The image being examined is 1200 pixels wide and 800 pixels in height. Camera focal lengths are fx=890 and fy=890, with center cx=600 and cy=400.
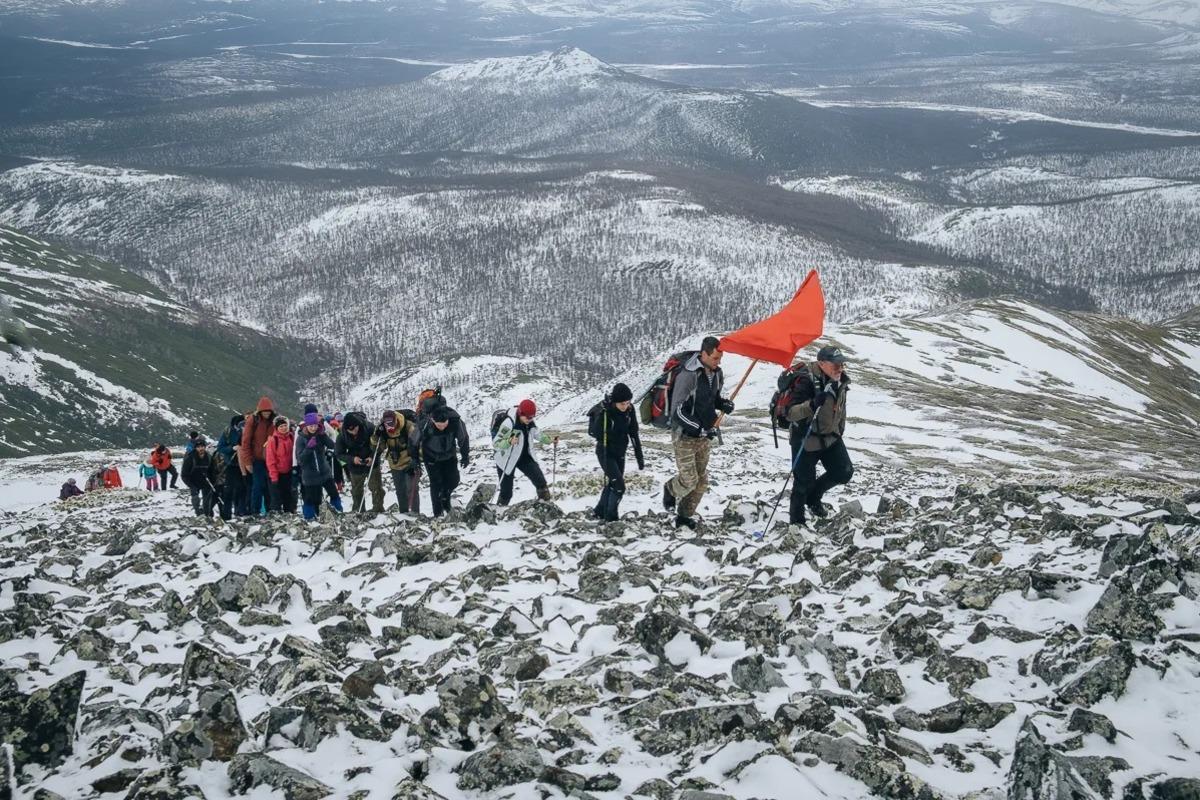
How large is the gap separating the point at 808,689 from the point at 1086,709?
2.15 m

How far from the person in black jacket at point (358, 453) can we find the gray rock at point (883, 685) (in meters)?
12.2

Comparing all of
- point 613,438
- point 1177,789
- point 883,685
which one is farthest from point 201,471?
point 1177,789

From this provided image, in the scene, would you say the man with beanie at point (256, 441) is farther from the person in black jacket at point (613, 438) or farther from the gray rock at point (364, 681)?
the gray rock at point (364, 681)

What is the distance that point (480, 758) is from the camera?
21.8 feet

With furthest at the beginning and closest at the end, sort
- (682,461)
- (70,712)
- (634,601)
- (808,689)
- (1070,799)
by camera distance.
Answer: (682,461), (634,601), (808,689), (70,712), (1070,799)

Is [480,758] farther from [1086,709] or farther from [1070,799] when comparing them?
[1086,709]

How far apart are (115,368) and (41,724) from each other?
510 ft

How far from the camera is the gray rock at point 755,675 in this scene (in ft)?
25.9

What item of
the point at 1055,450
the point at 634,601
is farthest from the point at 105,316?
the point at 634,601

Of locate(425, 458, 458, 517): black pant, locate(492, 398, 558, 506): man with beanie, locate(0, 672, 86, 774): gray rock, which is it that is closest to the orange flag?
locate(492, 398, 558, 506): man with beanie

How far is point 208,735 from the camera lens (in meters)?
6.87

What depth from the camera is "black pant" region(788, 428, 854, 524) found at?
45.5ft

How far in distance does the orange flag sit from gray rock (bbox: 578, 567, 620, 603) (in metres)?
5.99

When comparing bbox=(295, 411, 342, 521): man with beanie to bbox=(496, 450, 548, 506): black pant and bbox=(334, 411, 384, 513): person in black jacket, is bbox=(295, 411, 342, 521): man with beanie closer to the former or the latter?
bbox=(334, 411, 384, 513): person in black jacket
